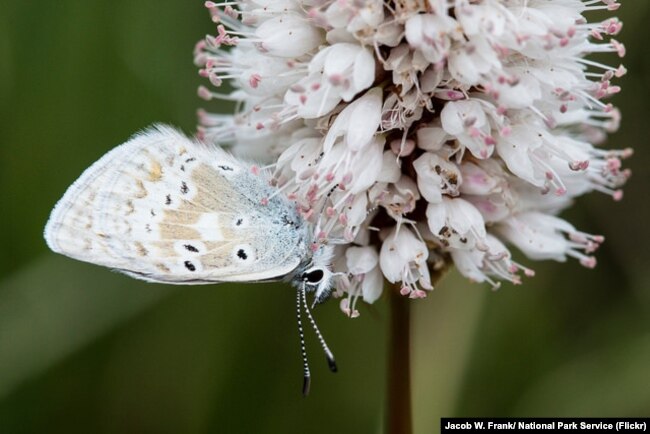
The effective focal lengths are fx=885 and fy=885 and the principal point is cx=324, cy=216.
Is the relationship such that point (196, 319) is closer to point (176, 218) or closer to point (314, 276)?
point (176, 218)

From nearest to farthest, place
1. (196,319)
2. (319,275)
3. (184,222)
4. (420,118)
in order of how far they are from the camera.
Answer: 1. (420,118)
2. (319,275)
3. (184,222)
4. (196,319)

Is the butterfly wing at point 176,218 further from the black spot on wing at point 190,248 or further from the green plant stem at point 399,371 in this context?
the green plant stem at point 399,371

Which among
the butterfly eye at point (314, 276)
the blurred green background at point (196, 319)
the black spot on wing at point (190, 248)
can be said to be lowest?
the blurred green background at point (196, 319)

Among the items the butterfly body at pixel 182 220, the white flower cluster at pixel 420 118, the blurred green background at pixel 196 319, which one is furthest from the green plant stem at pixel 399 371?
the blurred green background at pixel 196 319

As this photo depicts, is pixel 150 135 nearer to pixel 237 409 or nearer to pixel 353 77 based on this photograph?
pixel 353 77

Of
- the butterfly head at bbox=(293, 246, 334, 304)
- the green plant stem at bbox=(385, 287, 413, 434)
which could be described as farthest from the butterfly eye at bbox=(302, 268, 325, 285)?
the green plant stem at bbox=(385, 287, 413, 434)

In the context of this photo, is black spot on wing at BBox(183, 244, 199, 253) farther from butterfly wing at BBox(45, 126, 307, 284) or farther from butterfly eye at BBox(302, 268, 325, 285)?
butterfly eye at BBox(302, 268, 325, 285)

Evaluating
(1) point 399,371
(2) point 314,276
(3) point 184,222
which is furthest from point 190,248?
(1) point 399,371
